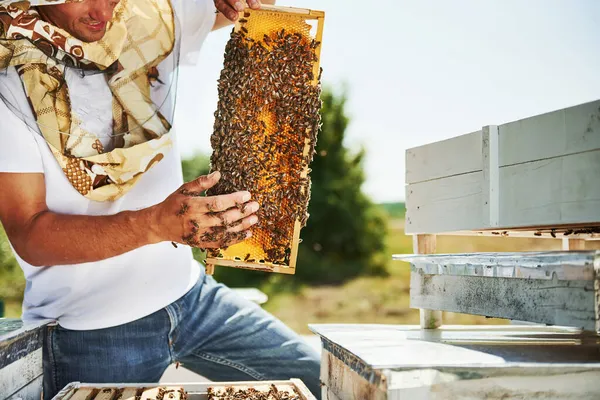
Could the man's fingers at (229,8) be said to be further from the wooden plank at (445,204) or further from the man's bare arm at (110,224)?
the wooden plank at (445,204)

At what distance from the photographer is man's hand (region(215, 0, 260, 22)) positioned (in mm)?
2538

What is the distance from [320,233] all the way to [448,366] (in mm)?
16441

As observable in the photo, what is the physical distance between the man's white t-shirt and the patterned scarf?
0.15ft

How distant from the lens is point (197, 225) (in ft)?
7.06

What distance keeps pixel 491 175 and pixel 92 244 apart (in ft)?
5.31

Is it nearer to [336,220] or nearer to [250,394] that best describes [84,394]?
[250,394]

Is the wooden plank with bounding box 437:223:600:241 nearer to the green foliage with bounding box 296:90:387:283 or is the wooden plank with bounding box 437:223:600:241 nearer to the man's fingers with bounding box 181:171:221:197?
the man's fingers with bounding box 181:171:221:197

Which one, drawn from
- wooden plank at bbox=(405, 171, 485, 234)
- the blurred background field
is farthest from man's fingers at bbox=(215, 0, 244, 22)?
the blurred background field

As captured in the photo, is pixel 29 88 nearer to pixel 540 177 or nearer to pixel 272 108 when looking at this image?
pixel 272 108

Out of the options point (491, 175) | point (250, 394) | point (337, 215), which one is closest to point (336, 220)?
Answer: point (337, 215)

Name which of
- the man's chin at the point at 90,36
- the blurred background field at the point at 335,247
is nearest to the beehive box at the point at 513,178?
the man's chin at the point at 90,36

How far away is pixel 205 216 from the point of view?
2.13 meters

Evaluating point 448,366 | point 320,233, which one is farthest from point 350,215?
point 448,366

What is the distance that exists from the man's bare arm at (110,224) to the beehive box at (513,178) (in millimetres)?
808
